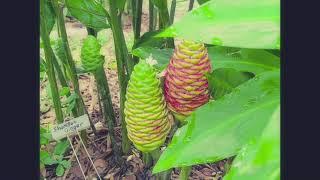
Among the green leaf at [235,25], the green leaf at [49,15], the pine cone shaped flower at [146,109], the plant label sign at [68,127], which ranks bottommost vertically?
the plant label sign at [68,127]

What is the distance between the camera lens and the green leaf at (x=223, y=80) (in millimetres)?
856

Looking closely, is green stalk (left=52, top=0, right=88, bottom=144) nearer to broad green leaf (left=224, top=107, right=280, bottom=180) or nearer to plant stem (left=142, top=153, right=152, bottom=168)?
plant stem (left=142, top=153, right=152, bottom=168)

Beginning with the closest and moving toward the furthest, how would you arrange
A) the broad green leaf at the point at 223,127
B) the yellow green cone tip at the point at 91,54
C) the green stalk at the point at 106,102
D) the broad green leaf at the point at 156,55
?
the broad green leaf at the point at 223,127 < the broad green leaf at the point at 156,55 < the yellow green cone tip at the point at 91,54 < the green stalk at the point at 106,102

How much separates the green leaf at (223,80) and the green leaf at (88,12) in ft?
1.25

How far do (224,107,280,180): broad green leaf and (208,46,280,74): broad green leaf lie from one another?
366 mm

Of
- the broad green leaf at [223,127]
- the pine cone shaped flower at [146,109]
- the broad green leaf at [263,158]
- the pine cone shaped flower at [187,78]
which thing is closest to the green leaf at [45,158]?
the pine cone shaped flower at [146,109]

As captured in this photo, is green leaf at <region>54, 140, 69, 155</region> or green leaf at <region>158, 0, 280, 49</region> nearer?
green leaf at <region>158, 0, 280, 49</region>

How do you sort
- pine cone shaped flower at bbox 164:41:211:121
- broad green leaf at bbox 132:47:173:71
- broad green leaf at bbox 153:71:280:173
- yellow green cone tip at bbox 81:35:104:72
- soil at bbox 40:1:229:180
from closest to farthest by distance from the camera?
broad green leaf at bbox 153:71:280:173 < pine cone shaped flower at bbox 164:41:211:121 < broad green leaf at bbox 132:47:173:71 < yellow green cone tip at bbox 81:35:104:72 < soil at bbox 40:1:229:180

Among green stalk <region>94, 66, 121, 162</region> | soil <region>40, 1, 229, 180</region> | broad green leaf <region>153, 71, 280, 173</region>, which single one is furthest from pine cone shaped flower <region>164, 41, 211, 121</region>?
soil <region>40, 1, 229, 180</region>

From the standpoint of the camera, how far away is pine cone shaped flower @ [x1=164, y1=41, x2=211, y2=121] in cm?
82

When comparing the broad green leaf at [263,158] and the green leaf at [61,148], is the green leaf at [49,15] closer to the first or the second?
the green leaf at [61,148]

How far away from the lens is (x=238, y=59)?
0.88m

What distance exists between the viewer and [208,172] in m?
1.47

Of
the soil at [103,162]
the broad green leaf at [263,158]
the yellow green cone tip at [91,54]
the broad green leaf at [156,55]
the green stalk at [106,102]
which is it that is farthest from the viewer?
the soil at [103,162]
